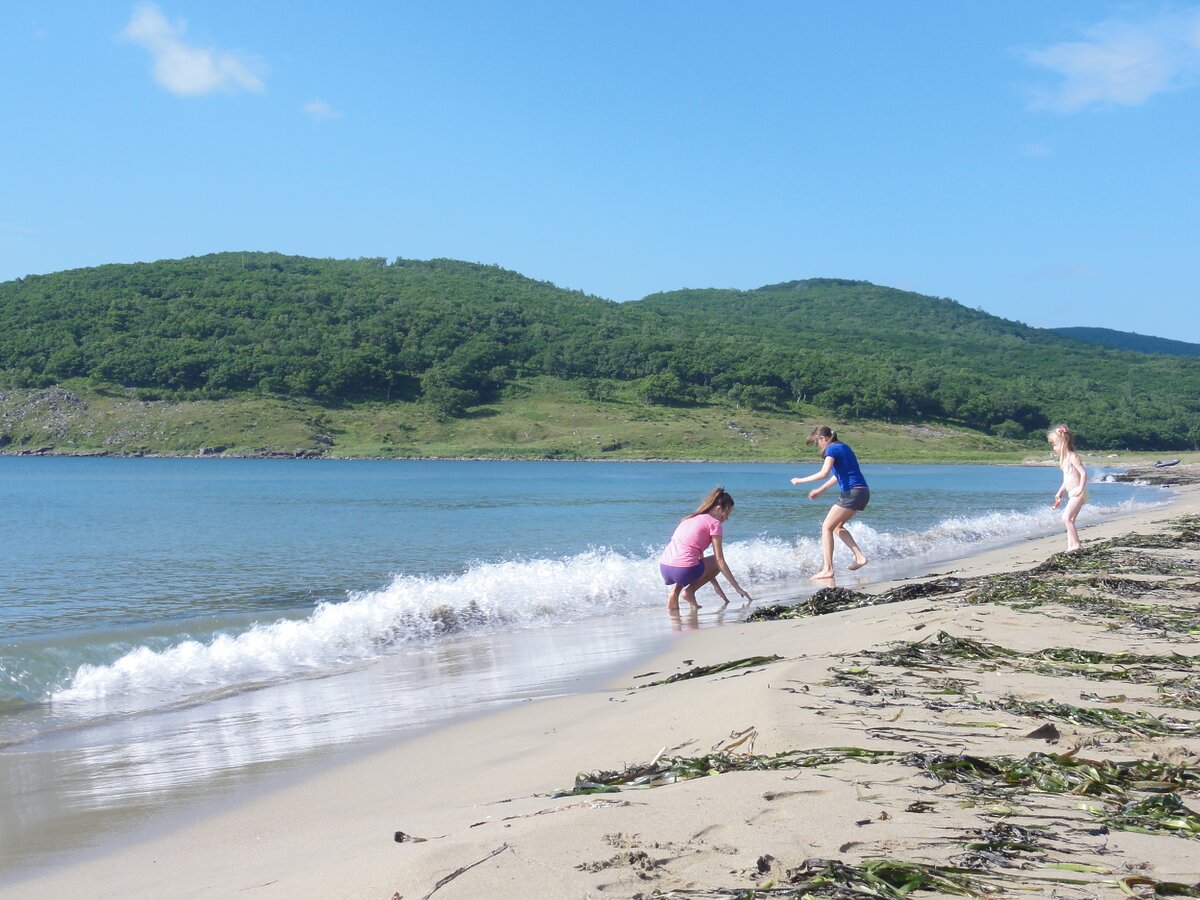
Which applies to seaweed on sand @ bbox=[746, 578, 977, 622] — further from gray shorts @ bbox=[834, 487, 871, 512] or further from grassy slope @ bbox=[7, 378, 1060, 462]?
grassy slope @ bbox=[7, 378, 1060, 462]

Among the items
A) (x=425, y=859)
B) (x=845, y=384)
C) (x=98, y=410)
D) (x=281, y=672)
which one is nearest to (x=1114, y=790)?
(x=425, y=859)

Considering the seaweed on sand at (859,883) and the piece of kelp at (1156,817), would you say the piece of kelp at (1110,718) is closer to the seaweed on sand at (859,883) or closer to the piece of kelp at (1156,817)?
the piece of kelp at (1156,817)

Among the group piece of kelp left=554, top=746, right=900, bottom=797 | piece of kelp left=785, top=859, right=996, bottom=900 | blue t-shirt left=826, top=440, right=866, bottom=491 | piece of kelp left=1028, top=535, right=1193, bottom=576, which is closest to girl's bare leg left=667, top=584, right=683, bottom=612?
blue t-shirt left=826, top=440, right=866, bottom=491

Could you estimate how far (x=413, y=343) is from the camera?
13875cm

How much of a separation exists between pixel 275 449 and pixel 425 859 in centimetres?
10646

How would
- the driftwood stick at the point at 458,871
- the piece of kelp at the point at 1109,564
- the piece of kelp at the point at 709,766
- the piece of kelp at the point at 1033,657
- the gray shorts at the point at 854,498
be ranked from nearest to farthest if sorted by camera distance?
the driftwood stick at the point at 458,871, the piece of kelp at the point at 709,766, the piece of kelp at the point at 1033,657, the piece of kelp at the point at 1109,564, the gray shorts at the point at 854,498

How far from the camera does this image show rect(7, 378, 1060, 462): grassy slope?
346 feet

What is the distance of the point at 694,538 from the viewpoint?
1229 centimetres

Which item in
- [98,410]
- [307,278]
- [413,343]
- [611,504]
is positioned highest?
[307,278]

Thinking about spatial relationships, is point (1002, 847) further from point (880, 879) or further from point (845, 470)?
point (845, 470)

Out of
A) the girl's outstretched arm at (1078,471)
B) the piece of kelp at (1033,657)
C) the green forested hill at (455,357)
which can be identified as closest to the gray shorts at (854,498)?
the girl's outstretched arm at (1078,471)

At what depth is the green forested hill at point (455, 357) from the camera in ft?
399

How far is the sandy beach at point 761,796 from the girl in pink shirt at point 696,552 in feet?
15.3

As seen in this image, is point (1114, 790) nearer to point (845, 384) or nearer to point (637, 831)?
point (637, 831)
